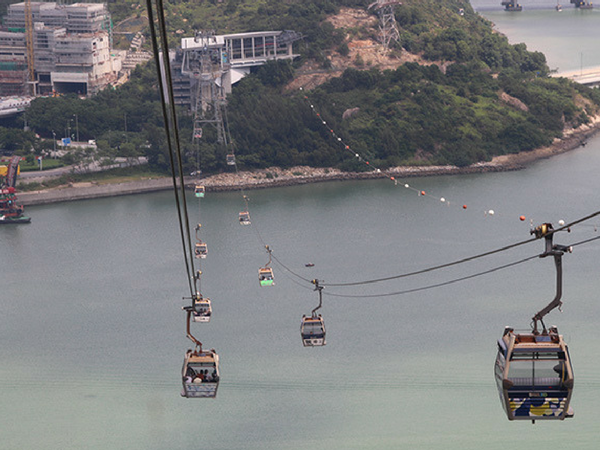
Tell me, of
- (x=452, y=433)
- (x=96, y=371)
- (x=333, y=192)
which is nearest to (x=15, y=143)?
(x=333, y=192)

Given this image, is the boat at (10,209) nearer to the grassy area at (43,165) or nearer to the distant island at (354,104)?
the grassy area at (43,165)

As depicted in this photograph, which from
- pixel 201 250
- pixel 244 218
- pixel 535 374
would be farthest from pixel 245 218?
pixel 535 374

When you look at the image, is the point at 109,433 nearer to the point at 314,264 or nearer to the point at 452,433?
the point at 452,433

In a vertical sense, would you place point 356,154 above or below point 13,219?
above

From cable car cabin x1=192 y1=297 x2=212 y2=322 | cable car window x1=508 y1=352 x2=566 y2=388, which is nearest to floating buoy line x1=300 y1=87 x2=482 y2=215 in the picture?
cable car cabin x1=192 y1=297 x2=212 y2=322

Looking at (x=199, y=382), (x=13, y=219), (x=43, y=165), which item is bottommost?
(x=13, y=219)

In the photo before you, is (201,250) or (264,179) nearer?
(201,250)

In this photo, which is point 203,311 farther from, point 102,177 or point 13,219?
point 102,177
